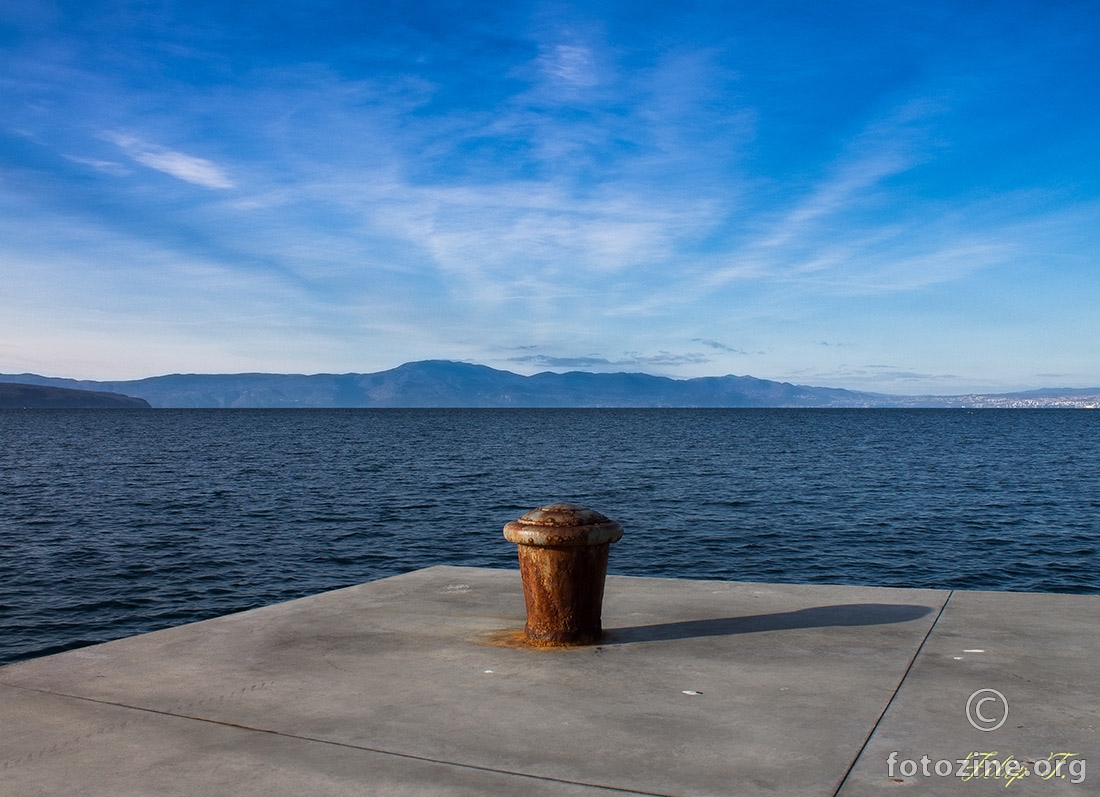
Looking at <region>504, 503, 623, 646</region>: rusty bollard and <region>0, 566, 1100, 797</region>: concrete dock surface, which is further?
<region>504, 503, 623, 646</region>: rusty bollard

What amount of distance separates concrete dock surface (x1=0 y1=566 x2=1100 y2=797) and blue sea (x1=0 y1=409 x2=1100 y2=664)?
8.14 meters

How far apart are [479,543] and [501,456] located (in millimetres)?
34481

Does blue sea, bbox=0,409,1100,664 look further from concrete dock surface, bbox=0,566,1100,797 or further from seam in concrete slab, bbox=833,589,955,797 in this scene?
seam in concrete slab, bbox=833,589,955,797

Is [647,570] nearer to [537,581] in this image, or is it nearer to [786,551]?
[786,551]

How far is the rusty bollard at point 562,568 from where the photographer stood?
229 inches

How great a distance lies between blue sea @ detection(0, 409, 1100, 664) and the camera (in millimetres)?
16203

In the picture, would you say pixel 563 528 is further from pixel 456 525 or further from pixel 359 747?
pixel 456 525

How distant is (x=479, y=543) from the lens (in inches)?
841

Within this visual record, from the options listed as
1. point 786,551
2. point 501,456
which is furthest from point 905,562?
point 501,456

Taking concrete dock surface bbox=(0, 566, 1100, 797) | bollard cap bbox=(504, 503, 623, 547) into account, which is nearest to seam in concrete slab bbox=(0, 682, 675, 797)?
concrete dock surface bbox=(0, 566, 1100, 797)

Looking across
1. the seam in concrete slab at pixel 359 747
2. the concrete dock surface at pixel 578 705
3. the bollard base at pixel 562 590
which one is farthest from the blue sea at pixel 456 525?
the bollard base at pixel 562 590

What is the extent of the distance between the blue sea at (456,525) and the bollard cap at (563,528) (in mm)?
9228

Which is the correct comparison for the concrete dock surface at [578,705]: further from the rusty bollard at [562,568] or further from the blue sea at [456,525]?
the blue sea at [456,525]

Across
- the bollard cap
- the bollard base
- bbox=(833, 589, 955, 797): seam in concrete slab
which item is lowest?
bbox=(833, 589, 955, 797): seam in concrete slab
